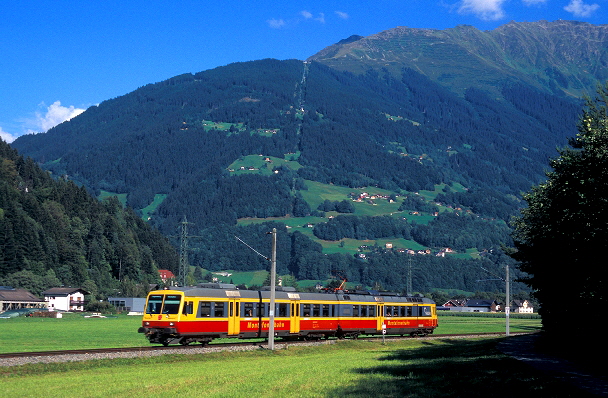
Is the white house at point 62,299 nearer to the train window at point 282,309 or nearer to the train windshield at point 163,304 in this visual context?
the train window at point 282,309

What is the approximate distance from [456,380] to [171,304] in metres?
23.0

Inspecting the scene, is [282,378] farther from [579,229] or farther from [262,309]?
[262,309]

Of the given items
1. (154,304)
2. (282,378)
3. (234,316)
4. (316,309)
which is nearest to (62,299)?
(316,309)

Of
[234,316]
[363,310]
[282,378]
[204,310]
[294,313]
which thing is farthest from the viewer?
[363,310]

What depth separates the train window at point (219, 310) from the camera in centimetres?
4903

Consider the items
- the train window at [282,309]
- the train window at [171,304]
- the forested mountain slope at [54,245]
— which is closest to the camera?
the train window at [171,304]

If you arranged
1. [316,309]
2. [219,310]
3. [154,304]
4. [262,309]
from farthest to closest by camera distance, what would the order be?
1. [316,309]
2. [262,309]
3. [219,310]
4. [154,304]

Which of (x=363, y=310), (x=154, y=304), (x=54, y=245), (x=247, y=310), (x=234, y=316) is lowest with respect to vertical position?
(x=234, y=316)

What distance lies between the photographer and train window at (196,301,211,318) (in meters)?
47.7

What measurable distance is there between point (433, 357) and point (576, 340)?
1560 cm

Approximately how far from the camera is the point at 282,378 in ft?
98.6

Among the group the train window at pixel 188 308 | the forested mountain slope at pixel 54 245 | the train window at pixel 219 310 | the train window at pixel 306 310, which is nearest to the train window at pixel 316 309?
the train window at pixel 306 310

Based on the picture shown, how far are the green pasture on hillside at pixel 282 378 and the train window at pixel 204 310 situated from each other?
5.80 meters

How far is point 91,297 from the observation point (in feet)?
538
